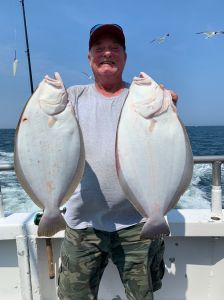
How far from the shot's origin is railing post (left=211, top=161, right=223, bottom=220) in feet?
10.4

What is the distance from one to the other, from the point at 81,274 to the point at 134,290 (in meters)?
0.39

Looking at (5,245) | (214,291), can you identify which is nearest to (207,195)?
(214,291)

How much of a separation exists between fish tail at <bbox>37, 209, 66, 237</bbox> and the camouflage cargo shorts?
508mm

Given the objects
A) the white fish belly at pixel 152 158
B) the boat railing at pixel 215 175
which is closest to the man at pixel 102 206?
the white fish belly at pixel 152 158

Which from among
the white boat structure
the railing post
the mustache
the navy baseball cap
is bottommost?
the white boat structure

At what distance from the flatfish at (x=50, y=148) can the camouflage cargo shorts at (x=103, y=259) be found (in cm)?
54

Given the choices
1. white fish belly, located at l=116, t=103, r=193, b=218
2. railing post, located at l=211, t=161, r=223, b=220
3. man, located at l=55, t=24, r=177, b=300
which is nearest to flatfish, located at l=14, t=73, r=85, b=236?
white fish belly, located at l=116, t=103, r=193, b=218

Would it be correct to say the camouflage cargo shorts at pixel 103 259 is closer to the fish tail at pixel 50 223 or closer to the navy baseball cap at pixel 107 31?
the fish tail at pixel 50 223

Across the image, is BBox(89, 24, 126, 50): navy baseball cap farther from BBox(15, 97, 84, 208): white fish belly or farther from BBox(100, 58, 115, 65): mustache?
BBox(15, 97, 84, 208): white fish belly

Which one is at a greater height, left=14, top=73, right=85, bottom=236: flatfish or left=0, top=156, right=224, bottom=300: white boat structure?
left=14, top=73, right=85, bottom=236: flatfish

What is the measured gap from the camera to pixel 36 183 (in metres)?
2.07

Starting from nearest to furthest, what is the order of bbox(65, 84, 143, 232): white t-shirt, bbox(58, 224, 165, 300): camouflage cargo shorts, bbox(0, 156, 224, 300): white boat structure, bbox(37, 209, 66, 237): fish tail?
bbox(37, 209, 66, 237): fish tail
bbox(65, 84, 143, 232): white t-shirt
bbox(58, 224, 165, 300): camouflage cargo shorts
bbox(0, 156, 224, 300): white boat structure

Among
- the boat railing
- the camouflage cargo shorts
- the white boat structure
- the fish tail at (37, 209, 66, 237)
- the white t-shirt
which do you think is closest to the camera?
the fish tail at (37, 209, 66, 237)

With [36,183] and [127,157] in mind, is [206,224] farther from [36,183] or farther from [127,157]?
[36,183]
